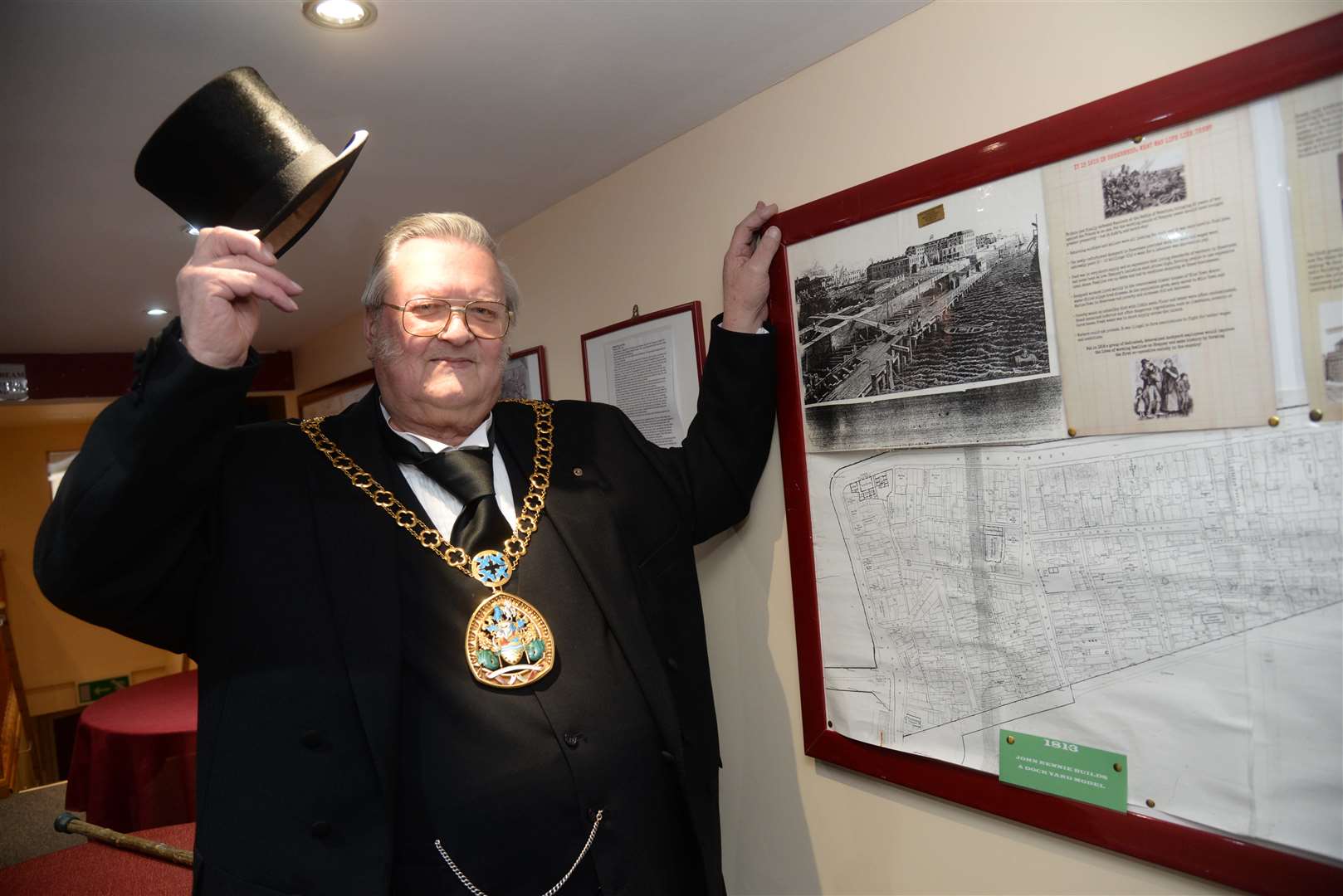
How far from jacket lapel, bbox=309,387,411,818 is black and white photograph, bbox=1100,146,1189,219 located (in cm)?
130

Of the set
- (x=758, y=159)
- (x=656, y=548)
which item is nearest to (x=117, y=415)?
(x=656, y=548)

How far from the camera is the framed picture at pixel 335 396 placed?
152 inches

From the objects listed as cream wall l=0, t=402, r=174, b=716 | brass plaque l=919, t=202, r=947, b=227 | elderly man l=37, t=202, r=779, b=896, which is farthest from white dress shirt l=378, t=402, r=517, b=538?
cream wall l=0, t=402, r=174, b=716

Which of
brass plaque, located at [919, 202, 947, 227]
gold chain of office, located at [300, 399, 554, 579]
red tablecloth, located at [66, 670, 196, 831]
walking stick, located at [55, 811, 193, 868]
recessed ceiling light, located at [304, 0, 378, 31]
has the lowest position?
red tablecloth, located at [66, 670, 196, 831]

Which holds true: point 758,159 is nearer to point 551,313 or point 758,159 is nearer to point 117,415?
point 551,313

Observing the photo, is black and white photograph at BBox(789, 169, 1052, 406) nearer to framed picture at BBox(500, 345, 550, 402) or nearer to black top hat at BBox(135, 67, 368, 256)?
black top hat at BBox(135, 67, 368, 256)

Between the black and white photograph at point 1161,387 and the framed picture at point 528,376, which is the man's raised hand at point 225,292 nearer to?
the black and white photograph at point 1161,387

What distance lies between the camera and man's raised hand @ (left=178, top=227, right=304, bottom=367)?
1135mm

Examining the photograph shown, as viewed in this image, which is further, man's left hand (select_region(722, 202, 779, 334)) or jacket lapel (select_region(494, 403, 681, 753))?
man's left hand (select_region(722, 202, 779, 334))

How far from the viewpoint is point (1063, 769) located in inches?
53.2

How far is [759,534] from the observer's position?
193cm

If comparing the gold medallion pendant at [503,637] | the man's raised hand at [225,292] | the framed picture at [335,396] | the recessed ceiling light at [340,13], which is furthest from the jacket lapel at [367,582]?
the framed picture at [335,396]

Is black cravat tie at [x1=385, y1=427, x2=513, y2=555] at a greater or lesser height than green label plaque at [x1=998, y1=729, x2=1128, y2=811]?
greater

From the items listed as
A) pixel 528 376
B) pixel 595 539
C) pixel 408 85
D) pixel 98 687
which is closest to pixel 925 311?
pixel 595 539
